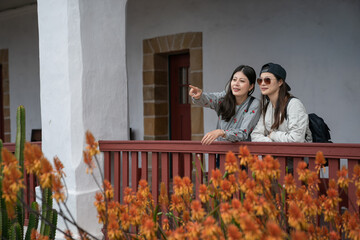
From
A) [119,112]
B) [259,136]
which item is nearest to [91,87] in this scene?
[119,112]

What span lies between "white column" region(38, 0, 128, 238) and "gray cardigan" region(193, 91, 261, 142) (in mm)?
970

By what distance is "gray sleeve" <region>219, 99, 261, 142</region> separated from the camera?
3.10 meters

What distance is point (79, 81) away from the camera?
12.3ft

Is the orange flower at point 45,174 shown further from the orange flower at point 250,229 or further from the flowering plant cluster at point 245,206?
the orange flower at point 250,229

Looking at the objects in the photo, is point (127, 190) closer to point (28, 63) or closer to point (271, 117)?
point (271, 117)

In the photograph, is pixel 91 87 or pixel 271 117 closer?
pixel 271 117

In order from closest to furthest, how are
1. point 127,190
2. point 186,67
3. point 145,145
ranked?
point 127,190, point 145,145, point 186,67

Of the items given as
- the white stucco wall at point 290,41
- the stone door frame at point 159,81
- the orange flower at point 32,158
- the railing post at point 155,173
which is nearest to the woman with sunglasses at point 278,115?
the railing post at point 155,173

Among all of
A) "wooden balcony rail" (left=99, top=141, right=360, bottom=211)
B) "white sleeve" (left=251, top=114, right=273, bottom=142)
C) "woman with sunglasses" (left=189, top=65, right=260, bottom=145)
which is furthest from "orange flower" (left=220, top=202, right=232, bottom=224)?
"woman with sunglasses" (left=189, top=65, right=260, bottom=145)

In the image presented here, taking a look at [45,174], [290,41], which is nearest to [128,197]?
[45,174]

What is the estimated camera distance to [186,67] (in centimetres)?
673

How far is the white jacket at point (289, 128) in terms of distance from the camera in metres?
3.04

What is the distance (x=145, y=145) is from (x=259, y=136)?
0.99 meters

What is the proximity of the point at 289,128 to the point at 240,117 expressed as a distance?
1.57 feet
